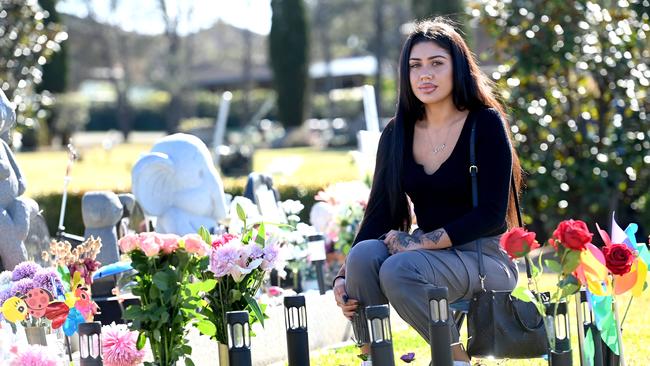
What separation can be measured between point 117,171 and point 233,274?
16.5 meters

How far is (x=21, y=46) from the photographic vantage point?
1002 cm

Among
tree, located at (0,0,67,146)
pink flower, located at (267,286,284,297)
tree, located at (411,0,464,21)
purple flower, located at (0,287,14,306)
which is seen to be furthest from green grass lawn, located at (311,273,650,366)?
tree, located at (411,0,464,21)

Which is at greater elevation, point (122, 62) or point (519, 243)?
point (122, 62)

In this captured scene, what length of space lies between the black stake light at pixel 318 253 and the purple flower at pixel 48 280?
2315 millimetres

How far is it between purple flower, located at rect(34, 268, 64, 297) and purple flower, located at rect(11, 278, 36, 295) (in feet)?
0.07

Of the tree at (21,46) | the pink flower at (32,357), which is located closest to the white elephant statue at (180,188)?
the pink flower at (32,357)

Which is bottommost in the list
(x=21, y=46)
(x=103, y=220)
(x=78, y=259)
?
(x=78, y=259)


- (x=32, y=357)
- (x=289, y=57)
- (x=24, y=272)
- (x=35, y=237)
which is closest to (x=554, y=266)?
(x=32, y=357)

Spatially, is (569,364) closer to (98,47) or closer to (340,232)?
(340,232)

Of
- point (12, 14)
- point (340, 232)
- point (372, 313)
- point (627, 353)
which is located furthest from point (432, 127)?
point (12, 14)

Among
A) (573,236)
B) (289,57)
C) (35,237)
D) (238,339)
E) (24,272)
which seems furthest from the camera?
(289,57)

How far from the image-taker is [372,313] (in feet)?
11.4

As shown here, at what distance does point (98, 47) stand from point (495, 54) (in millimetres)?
43112

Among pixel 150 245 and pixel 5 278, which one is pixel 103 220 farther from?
pixel 150 245
